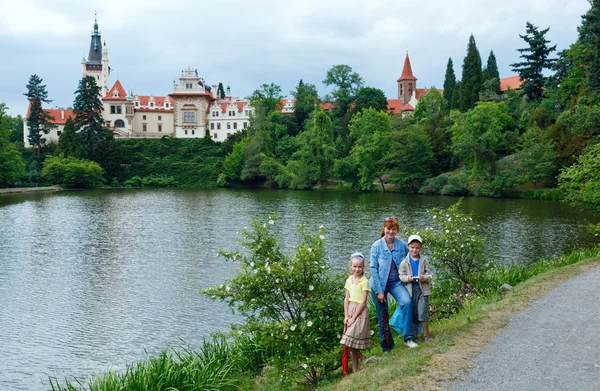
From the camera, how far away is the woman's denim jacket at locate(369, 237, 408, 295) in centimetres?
734

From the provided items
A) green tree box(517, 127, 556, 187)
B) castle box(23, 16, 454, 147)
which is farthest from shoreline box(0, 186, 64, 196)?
green tree box(517, 127, 556, 187)

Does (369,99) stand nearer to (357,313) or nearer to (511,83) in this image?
(511,83)

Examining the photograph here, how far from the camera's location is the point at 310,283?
7496mm

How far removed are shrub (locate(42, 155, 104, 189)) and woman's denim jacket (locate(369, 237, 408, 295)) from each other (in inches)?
2439

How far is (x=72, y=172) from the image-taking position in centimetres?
6328

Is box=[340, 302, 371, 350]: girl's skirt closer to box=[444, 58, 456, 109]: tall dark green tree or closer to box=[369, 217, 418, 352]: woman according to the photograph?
box=[369, 217, 418, 352]: woman

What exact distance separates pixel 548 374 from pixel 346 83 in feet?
253

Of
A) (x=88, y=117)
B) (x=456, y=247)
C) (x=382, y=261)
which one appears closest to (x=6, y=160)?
(x=88, y=117)

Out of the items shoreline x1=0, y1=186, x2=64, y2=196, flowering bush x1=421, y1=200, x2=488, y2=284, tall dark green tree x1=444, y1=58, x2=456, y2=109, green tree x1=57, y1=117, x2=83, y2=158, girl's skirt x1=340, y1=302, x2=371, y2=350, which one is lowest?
girl's skirt x1=340, y1=302, x2=371, y2=350

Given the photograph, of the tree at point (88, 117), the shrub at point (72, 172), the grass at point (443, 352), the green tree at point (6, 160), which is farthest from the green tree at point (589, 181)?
the tree at point (88, 117)

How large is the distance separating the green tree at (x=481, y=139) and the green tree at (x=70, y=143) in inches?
1734

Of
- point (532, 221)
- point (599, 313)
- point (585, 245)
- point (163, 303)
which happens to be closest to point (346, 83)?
point (532, 221)

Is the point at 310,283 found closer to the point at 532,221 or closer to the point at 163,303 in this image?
the point at 163,303

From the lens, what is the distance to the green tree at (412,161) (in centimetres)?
5322
